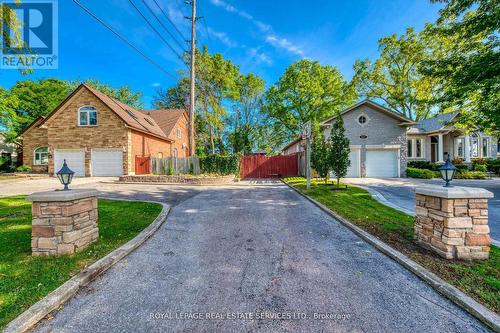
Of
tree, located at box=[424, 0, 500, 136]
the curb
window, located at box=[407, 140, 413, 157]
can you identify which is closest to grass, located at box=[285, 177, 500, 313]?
the curb

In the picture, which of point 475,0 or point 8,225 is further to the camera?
point 475,0

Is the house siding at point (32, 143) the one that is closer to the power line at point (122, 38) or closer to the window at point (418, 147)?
the power line at point (122, 38)

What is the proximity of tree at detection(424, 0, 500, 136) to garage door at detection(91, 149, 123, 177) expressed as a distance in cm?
2209

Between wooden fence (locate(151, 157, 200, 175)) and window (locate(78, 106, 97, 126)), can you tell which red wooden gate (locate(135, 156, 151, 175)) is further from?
window (locate(78, 106, 97, 126))

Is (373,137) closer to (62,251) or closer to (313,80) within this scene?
(313,80)

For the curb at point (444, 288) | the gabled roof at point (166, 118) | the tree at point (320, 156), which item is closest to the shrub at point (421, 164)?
the tree at point (320, 156)

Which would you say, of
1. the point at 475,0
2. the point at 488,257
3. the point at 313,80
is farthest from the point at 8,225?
the point at 313,80

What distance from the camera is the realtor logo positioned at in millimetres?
7762

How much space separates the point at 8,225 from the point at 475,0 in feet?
62.1

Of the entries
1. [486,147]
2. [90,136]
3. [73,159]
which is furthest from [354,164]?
[73,159]

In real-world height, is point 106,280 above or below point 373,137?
below

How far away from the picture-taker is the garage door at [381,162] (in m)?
17.7

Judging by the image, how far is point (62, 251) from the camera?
11.8 ft

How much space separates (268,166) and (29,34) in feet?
54.9
